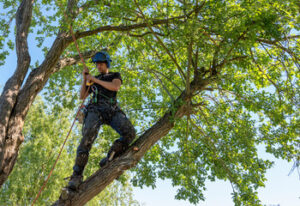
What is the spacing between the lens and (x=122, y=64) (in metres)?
9.52

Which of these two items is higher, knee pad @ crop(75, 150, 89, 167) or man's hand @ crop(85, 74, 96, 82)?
man's hand @ crop(85, 74, 96, 82)

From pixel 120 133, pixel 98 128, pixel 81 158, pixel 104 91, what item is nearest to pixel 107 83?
pixel 104 91

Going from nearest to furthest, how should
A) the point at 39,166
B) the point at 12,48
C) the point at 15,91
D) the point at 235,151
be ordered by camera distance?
the point at 15,91 → the point at 235,151 → the point at 12,48 → the point at 39,166

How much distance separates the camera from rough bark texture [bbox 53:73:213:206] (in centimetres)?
393

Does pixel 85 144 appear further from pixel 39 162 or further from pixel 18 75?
pixel 39 162

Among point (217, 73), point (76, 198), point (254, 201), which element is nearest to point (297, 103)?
point (217, 73)

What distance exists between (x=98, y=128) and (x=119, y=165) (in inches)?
25.6

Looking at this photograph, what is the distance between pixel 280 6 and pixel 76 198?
179 inches

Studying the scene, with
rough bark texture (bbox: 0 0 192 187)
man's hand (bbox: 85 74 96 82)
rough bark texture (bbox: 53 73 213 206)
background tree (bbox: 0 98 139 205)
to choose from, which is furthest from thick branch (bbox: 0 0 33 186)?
background tree (bbox: 0 98 139 205)

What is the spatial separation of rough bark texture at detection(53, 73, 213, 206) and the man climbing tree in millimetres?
163

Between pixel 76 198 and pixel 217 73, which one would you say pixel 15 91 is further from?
pixel 217 73

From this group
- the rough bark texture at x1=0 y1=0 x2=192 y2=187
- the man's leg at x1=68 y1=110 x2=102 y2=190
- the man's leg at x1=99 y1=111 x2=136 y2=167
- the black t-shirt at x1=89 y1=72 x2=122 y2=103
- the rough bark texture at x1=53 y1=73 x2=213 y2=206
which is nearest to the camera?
the rough bark texture at x1=53 y1=73 x2=213 y2=206

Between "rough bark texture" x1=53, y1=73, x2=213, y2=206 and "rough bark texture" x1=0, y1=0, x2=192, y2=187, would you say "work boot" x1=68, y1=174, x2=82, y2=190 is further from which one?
"rough bark texture" x1=0, y1=0, x2=192, y2=187

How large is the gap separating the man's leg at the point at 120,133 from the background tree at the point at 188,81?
6.5 inches
